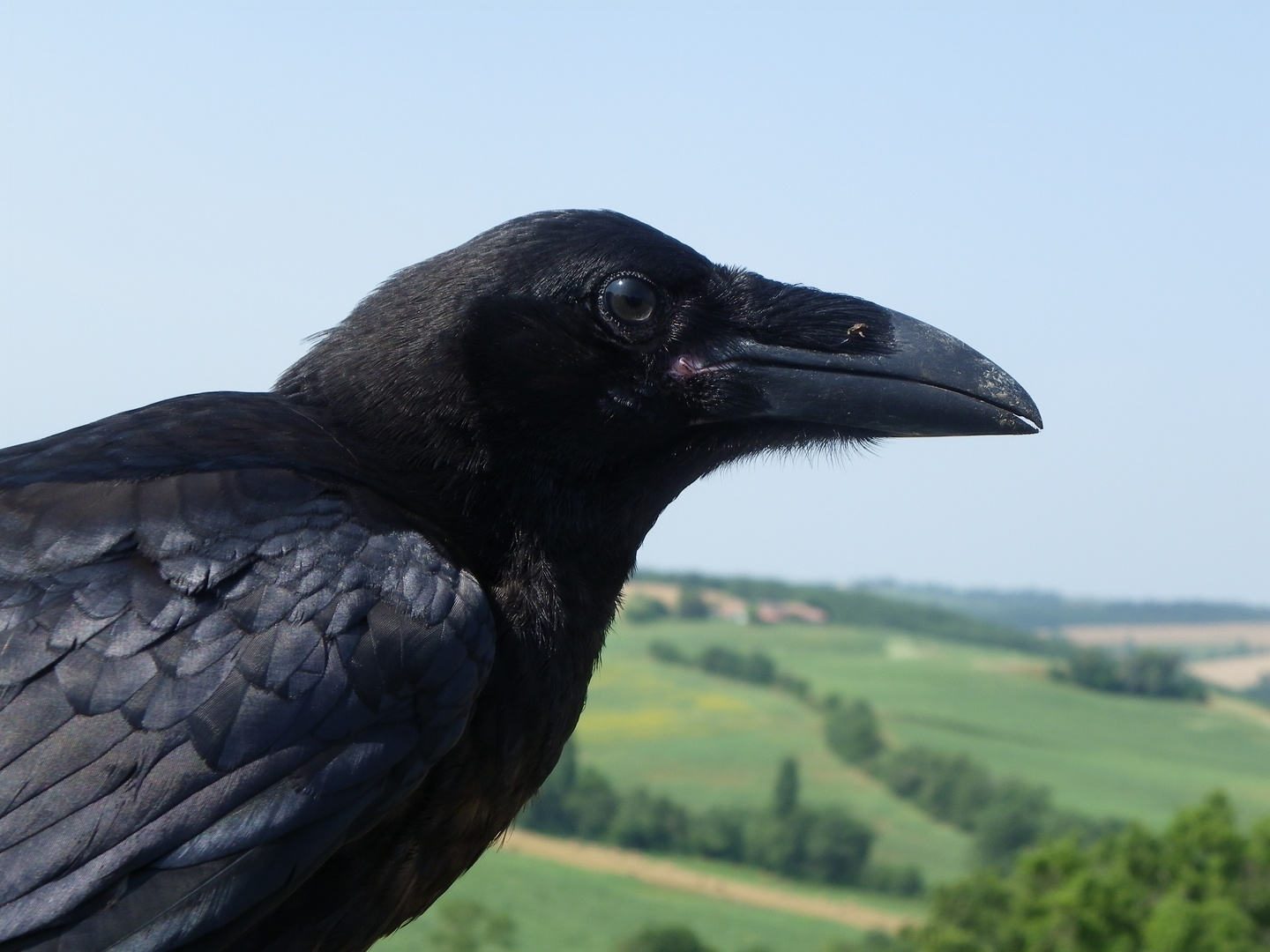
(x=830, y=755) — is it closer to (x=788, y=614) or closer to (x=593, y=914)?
(x=788, y=614)

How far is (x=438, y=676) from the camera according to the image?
4109 millimetres

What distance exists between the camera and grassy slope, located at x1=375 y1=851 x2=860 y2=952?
8075 centimetres

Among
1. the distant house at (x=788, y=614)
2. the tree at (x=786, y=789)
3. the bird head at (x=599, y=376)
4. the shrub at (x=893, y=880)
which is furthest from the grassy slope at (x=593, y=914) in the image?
the bird head at (x=599, y=376)

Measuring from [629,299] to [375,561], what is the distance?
56.6 inches

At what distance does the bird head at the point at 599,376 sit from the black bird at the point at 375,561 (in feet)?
0.04

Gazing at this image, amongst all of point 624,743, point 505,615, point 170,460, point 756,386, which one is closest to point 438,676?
point 505,615

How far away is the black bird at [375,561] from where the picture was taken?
3.80m

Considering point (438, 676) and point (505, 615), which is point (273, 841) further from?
point (505, 615)

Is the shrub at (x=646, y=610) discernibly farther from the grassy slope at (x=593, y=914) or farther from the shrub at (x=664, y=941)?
the shrub at (x=664, y=941)

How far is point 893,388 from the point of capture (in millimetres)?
4938

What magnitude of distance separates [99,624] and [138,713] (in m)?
0.33

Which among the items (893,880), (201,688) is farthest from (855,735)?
(201,688)

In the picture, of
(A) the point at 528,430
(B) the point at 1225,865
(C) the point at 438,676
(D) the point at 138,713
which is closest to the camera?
(D) the point at 138,713

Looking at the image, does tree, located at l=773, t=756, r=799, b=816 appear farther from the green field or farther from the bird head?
the bird head
